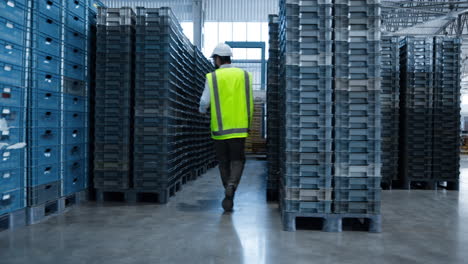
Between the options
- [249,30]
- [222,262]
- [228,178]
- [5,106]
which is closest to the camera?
[222,262]

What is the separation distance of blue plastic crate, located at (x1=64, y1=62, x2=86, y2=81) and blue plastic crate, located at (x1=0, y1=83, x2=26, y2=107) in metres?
1.06

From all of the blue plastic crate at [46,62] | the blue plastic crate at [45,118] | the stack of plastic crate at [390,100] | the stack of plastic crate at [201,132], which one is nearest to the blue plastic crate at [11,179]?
the blue plastic crate at [45,118]

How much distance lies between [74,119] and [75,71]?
2.43ft

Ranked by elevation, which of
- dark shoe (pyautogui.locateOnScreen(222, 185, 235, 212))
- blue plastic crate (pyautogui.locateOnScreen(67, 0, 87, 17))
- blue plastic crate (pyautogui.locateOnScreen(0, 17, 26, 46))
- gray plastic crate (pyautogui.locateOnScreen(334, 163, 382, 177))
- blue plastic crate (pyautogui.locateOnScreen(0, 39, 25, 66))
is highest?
blue plastic crate (pyautogui.locateOnScreen(67, 0, 87, 17))

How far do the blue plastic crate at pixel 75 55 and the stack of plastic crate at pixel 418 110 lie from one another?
6.66 meters

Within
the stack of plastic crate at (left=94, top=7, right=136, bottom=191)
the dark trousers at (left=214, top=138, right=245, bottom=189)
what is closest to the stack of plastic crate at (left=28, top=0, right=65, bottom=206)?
the stack of plastic crate at (left=94, top=7, right=136, bottom=191)

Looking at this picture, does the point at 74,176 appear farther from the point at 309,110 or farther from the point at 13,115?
the point at 309,110

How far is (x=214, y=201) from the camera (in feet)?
20.3

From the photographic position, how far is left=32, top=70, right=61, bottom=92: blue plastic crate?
15.4ft

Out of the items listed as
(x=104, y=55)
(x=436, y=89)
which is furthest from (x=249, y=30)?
(x=104, y=55)

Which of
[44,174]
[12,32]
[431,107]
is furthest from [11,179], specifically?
[431,107]

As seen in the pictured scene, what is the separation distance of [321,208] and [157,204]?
2777 mm

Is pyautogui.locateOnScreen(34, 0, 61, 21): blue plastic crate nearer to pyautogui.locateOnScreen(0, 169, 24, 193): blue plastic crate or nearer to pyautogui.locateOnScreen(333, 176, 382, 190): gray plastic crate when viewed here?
pyautogui.locateOnScreen(0, 169, 24, 193): blue plastic crate

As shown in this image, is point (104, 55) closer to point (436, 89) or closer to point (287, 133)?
point (287, 133)
